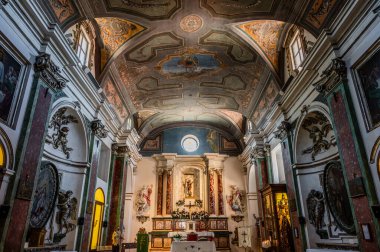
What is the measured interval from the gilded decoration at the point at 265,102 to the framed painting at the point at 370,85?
478 cm

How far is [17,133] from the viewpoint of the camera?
5.59m

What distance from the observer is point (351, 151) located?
6.07m

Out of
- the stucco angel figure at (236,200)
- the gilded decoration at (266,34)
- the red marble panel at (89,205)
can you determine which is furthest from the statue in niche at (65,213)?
the stucco angel figure at (236,200)

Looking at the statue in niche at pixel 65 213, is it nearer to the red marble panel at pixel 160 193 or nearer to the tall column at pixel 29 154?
the tall column at pixel 29 154

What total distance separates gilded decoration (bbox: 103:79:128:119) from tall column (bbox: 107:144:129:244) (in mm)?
1619

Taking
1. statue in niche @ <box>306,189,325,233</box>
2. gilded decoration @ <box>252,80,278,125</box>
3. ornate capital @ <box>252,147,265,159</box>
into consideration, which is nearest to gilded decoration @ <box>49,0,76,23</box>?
gilded decoration @ <box>252,80,278,125</box>

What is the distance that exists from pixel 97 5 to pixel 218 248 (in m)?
13.8

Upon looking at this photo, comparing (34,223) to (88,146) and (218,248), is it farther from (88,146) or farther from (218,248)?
(218,248)

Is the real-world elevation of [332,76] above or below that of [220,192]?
above

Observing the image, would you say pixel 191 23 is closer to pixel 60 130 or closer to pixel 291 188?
pixel 60 130

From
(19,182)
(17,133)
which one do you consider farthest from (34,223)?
(17,133)

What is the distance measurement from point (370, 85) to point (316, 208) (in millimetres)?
4370

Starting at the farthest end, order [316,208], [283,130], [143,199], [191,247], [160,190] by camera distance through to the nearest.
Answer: [160,190] → [143,199] → [191,247] → [283,130] → [316,208]

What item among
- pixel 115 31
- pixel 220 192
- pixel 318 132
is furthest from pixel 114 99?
pixel 220 192
